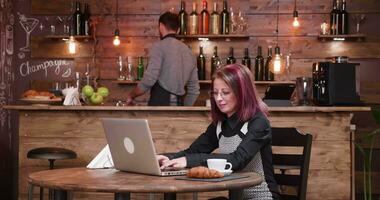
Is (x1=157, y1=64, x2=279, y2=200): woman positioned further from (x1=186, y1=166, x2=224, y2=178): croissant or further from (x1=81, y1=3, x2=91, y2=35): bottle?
(x1=81, y1=3, x2=91, y2=35): bottle

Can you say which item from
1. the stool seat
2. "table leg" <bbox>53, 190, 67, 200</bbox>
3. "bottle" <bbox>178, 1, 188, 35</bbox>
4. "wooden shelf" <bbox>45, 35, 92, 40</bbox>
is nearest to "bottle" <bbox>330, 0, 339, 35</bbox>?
"bottle" <bbox>178, 1, 188, 35</bbox>

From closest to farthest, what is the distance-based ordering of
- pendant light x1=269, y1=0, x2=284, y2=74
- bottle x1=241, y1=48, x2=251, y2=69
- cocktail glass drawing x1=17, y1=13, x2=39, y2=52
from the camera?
pendant light x1=269, y1=0, x2=284, y2=74, bottle x1=241, y1=48, x2=251, y2=69, cocktail glass drawing x1=17, y1=13, x2=39, y2=52

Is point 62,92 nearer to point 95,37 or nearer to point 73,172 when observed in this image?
point 95,37

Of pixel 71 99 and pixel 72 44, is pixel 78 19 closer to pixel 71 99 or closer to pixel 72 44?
pixel 72 44

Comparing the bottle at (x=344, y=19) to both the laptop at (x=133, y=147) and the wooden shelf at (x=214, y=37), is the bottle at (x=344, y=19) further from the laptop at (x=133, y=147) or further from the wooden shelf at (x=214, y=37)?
the laptop at (x=133, y=147)

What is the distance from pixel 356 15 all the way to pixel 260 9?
3.02 ft

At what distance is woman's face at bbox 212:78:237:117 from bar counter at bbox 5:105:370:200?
1.79 m

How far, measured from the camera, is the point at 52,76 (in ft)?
23.4

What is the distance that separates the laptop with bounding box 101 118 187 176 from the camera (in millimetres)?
2640

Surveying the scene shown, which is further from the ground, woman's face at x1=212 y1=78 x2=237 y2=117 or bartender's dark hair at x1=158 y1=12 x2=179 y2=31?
bartender's dark hair at x1=158 y1=12 x2=179 y2=31

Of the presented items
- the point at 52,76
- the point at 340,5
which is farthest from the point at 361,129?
the point at 52,76

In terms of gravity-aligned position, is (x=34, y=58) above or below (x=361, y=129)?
above

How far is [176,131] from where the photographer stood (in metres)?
5.03

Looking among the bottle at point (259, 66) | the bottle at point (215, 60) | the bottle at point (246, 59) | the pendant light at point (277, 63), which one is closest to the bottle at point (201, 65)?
the bottle at point (215, 60)
